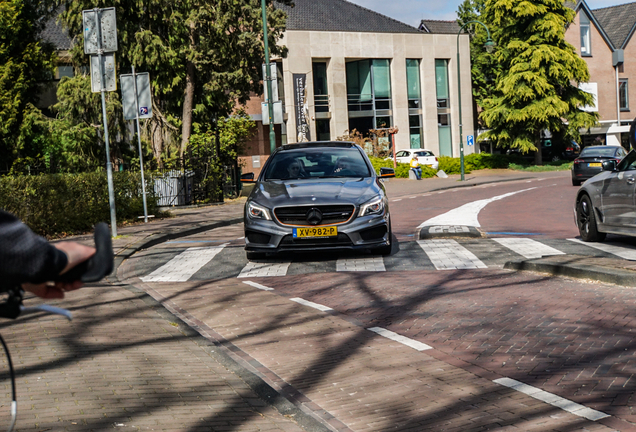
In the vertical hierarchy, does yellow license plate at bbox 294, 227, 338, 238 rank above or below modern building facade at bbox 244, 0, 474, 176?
below

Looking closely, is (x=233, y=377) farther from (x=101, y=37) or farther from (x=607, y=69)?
(x=607, y=69)

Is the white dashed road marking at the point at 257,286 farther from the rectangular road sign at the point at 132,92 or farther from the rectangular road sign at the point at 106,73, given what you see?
the rectangular road sign at the point at 132,92

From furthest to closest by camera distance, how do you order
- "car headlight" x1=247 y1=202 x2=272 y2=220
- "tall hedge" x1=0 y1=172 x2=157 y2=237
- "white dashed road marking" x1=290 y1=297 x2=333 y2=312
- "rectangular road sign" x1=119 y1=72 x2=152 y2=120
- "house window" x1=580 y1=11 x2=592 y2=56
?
"house window" x1=580 y1=11 x2=592 y2=56 < "rectangular road sign" x1=119 y1=72 x2=152 y2=120 < "tall hedge" x1=0 y1=172 x2=157 y2=237 < "car headlight" x1=247 y1=202 x2=272 y2=220 < "white dashed road marking" x1=290 y1=297 x2=333 y2=312

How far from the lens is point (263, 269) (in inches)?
393

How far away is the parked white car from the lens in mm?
44625

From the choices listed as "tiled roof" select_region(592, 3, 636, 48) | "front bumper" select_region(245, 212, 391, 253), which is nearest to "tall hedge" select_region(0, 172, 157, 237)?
"front bumper" select_region(245, 212, 391, 253)

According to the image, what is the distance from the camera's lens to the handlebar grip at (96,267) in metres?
1.55

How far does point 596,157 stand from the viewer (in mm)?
27562

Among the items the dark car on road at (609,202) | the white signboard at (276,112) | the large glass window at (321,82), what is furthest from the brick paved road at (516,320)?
the large glass window at (321,82)

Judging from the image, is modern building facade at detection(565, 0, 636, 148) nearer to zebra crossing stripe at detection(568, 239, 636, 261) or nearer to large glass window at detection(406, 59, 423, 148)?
large glass window at detection(406, 59, 423, 148)

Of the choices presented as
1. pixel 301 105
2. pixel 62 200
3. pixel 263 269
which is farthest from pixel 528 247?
pixel 301 105

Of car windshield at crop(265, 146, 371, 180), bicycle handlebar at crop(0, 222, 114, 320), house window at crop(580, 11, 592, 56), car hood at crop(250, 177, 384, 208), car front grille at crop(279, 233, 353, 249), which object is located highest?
house window at crop(580, 11, 592, 56)

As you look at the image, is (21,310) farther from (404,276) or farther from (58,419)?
(404,276)

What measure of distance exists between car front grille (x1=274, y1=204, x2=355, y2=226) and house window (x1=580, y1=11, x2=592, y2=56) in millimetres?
56415
